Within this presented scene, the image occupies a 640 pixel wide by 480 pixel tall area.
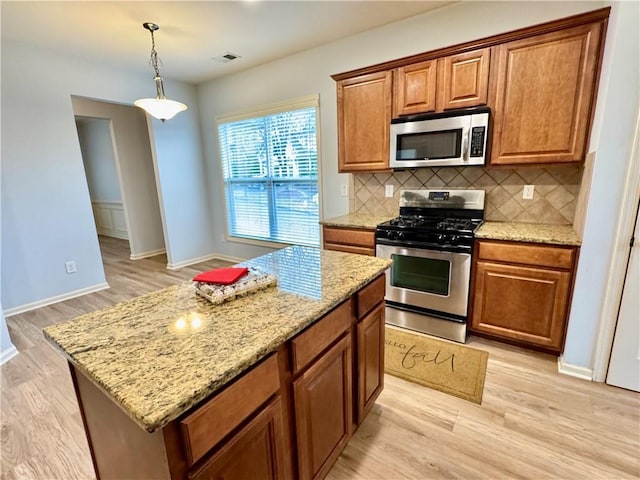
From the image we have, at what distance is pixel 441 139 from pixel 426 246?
33.4 inches

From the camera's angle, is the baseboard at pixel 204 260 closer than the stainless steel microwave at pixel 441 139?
No

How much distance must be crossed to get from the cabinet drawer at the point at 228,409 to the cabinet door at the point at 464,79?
232 centimetres

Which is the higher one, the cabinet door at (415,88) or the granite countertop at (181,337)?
the cabinet door at (415,88)

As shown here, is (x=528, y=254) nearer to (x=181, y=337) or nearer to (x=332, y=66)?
(x=181, y=337)

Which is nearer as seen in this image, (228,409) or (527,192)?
(228,409)

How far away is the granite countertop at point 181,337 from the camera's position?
0.70 meters

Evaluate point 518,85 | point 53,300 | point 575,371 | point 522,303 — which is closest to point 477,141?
point 518,85

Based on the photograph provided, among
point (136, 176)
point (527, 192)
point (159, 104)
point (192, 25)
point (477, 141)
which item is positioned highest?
point (192, 25)

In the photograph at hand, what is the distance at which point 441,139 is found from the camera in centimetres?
241

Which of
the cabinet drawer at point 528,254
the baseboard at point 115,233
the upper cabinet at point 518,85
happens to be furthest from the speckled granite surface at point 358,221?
the baseboard at point 115,233

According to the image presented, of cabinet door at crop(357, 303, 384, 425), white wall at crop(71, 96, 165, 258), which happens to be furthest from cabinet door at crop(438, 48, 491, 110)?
white wall at crop(71, 96, 165, 258)

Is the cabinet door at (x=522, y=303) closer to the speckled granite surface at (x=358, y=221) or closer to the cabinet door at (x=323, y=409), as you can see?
the speckled granite surface at (x=358, y=221)

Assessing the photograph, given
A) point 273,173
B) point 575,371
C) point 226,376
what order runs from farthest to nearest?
point 273,173, point 575,371, point 226,376

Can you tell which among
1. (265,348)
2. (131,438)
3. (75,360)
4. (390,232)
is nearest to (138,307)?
(75,360)
